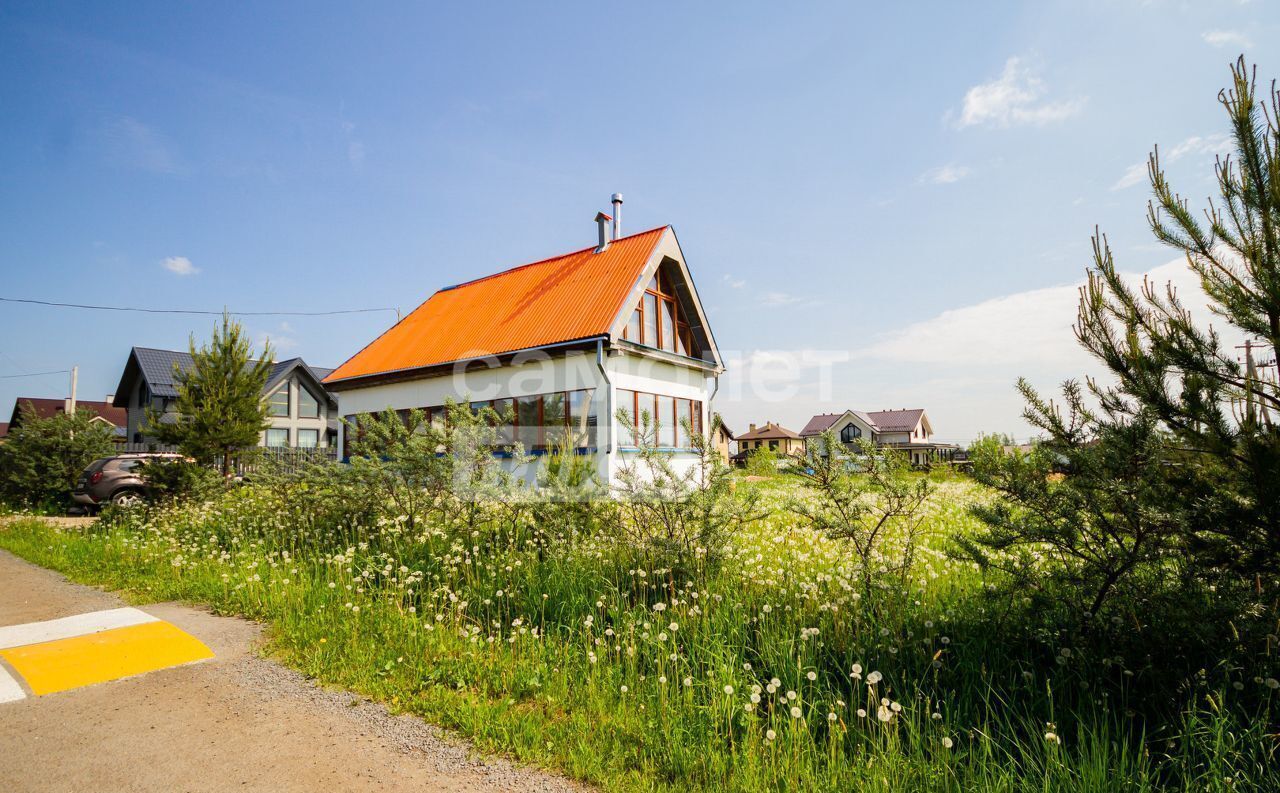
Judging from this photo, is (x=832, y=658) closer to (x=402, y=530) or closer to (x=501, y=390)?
(x=402, y=530)

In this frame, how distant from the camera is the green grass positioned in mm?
2779

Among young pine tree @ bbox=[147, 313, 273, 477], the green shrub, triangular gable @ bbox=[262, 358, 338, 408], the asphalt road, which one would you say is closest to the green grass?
the asphalt road

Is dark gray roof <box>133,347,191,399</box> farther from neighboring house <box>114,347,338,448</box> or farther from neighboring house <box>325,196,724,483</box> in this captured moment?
neighboring house <box>325,196,724,483</box>

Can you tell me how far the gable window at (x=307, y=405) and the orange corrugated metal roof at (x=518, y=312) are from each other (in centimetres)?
1931

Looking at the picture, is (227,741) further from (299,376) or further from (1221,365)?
(299,376)

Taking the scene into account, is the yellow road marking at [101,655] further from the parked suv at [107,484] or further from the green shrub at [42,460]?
the green shrub at [42,460]

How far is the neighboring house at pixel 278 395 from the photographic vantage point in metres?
34.6

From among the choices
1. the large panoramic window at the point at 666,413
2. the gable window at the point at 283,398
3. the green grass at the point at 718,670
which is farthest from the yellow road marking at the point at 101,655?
the gable window at the point at 283,398

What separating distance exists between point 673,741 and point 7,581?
9.14 m

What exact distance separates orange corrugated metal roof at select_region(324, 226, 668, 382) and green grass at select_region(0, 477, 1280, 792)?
9237mm

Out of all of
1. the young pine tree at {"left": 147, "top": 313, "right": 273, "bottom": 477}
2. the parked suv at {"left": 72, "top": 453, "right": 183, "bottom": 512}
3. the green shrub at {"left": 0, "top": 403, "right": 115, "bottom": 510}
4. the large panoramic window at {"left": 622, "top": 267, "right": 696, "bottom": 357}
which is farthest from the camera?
the green shrub at {"left": 0, "top": 403, "right": 115, "bottom": 510}

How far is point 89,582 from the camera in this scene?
23.8ft

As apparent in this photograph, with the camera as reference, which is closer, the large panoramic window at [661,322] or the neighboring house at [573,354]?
the neighboring house at [573,354]

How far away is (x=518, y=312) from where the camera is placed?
17.8 metres
